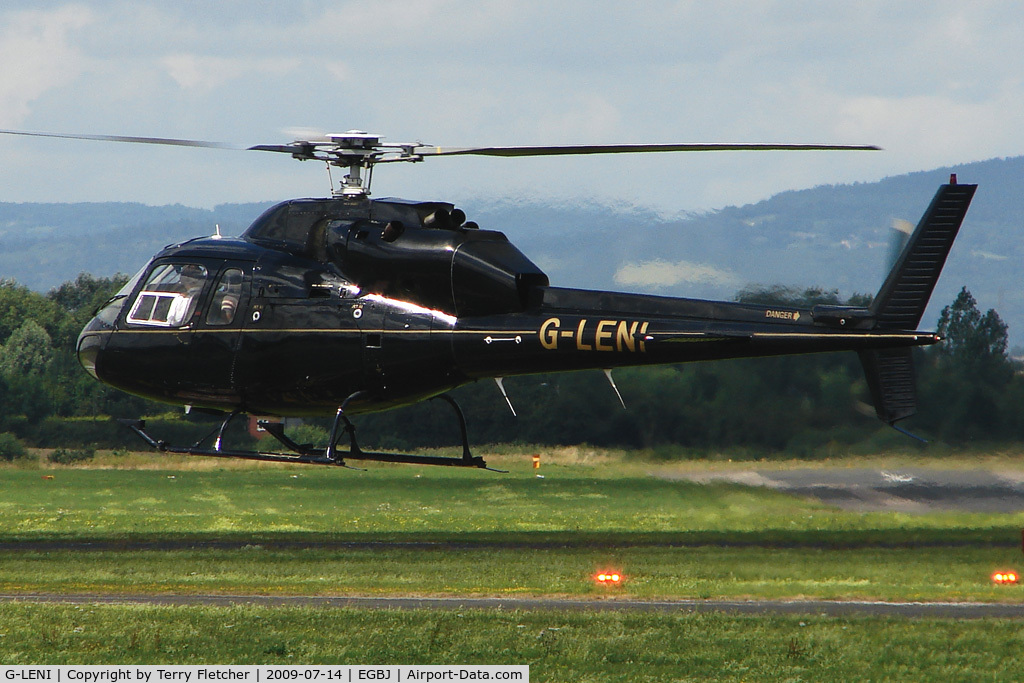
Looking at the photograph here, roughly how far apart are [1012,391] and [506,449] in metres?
16.2

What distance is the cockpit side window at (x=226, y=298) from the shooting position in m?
17.2

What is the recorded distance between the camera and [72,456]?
171ft

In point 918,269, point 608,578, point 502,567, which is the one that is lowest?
point 502,567

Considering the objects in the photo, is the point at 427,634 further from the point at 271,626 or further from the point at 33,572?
the point at 33,572

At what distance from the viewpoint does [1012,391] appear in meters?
30.3

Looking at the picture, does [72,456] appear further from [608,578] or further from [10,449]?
[608,578]

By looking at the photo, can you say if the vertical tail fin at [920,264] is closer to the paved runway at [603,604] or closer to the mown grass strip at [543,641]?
the mown grass strip at [543,641]

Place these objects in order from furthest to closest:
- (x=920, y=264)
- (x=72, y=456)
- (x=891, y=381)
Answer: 1. (x=72, y=456)
2. (x=891, y=381)
3. (x=920, y=264)

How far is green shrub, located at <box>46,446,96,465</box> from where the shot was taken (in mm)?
52094

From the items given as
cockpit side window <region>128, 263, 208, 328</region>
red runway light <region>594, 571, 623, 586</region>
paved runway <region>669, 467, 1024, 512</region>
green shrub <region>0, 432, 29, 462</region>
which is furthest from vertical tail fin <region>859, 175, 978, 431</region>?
green shrub <region>0, 432, 29, 462</region>

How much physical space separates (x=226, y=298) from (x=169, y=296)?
102 centimetres

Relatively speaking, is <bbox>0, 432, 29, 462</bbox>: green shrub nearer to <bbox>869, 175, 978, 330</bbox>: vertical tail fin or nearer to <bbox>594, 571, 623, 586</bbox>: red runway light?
<bbox>594, 571, 623, 586</bbox>: red runway light
